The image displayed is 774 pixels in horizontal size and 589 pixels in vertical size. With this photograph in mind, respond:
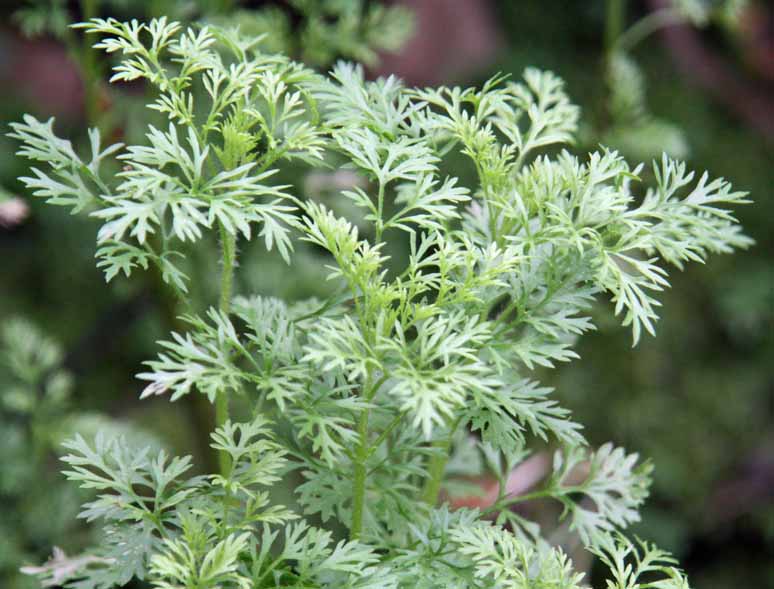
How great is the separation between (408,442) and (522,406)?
0.54 ft

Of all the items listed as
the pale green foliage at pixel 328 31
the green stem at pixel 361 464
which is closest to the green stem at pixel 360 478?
the green stem at pixel 361 464

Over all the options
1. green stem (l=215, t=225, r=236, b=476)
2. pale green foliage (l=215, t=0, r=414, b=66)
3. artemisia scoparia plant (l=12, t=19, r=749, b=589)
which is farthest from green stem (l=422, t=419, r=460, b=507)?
pale green foliage (l=215, t=0, r=414, b=66)

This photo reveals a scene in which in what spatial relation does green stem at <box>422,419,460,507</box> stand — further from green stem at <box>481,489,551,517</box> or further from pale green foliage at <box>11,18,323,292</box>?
pale green foliage at <box>11,18,323,292</box>

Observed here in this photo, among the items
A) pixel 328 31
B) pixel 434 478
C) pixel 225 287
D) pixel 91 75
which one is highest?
pixel 328 31

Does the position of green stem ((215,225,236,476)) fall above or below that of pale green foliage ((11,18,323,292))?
below

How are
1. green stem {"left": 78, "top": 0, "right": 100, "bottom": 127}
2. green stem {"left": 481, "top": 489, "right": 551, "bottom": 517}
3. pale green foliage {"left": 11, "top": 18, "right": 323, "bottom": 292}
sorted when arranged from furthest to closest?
green stem {"left": 78, "top": 0, "right": 100, "bottom": 127}
green stem {"left": 481, "top": 489, "right": 551, "bottom": 517}
pale green foliage {"left": 11, "top": 18, "right": 323, "bottom": 292}

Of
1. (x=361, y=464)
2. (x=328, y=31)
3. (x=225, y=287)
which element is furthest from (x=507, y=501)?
(x=328, y=31)

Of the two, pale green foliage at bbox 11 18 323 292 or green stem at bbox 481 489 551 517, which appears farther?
green stem at bbox 481 489 551 517

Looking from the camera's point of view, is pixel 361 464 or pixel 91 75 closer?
pixel 361 464

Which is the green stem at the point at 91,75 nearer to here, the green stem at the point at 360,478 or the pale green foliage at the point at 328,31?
the pale green foliage at the point at 328,31

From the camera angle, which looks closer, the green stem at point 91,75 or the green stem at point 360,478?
the green stem at point 360,478

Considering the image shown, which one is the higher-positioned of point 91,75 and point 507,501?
point 91,75

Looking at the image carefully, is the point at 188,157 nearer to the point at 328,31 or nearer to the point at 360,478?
the point at 360,478

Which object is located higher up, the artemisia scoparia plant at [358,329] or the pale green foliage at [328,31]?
the pale green foliage at [328,31]
